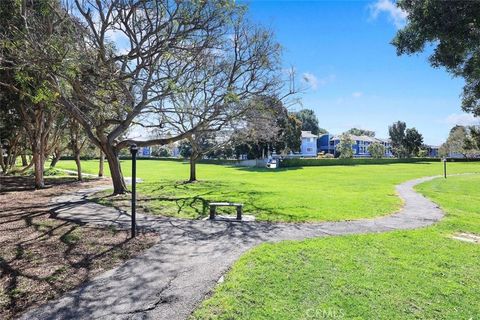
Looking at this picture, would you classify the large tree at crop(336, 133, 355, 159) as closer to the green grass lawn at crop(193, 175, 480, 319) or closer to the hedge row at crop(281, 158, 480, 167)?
the hedge row at crop(281, 158, 480, 167)

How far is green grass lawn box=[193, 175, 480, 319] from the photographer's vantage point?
4391 millimetres

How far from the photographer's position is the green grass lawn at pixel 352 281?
14.4 feet

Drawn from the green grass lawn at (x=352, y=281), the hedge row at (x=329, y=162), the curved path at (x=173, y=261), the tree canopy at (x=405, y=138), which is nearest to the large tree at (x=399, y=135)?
the tree canopy at (x=405, y=138)

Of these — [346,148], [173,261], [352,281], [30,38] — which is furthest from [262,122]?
[346,148]

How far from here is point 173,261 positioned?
638 cm

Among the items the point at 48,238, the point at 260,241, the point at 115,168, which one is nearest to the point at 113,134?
the point at 115,168

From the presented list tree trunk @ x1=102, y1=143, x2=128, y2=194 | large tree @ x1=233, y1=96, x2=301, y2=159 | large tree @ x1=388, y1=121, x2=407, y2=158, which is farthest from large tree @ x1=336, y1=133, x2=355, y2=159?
tree trunk @ x1=102, y1=143, x2=128, y2=194

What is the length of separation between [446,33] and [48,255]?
8077 millimetres

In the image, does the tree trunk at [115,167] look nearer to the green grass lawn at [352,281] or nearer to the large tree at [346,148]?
the green grass lawn at [352,281]

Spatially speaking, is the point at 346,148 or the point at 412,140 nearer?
the point at 346,148

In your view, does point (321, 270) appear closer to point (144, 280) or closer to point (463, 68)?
point (144, 280)

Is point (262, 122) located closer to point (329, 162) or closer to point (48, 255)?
point (48, 255)

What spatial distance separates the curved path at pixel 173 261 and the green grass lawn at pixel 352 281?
0.44 meters

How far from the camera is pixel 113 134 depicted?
51.3 feet
